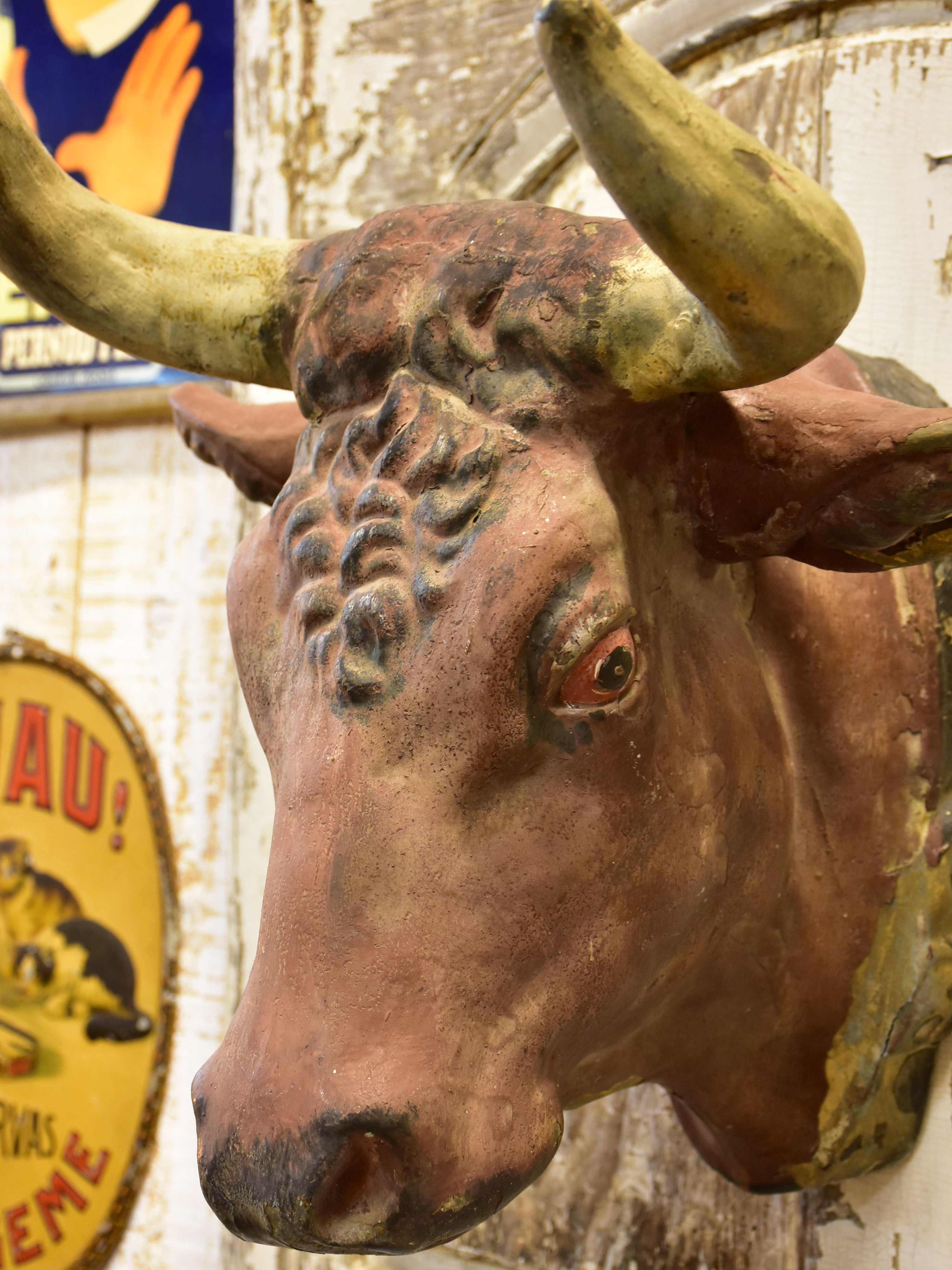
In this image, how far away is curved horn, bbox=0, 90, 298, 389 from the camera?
0.74m

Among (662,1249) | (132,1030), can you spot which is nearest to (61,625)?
(132,1030)

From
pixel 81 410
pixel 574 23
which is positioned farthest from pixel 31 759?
pixel 574 23

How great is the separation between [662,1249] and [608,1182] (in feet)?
0.23

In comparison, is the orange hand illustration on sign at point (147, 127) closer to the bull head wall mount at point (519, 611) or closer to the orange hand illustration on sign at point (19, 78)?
the orange hand illustration on sign at point (19, 78)

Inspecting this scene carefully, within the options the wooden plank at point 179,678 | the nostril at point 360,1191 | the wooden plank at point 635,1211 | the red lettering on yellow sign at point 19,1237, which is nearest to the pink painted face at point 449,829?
the nostril at point 360,1191

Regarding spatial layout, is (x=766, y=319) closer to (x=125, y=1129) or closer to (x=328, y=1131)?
(x=328, y=1131)

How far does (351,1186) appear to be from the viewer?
1.89ft

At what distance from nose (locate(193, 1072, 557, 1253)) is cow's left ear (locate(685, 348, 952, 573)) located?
1.22 feet

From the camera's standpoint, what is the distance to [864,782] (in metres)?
0.81

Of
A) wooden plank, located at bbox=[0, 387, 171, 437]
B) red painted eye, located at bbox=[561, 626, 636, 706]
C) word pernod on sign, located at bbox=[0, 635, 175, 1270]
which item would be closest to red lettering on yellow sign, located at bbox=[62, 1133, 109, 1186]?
word pernod on sign, located at bbox=[0, 635, 175, 1270]

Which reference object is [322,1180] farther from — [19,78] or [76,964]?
[19,78]

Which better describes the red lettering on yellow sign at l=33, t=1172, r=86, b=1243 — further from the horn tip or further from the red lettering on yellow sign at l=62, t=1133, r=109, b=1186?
the horn tip

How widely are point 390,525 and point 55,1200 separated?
1285mm

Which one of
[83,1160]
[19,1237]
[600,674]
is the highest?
[600,674]
